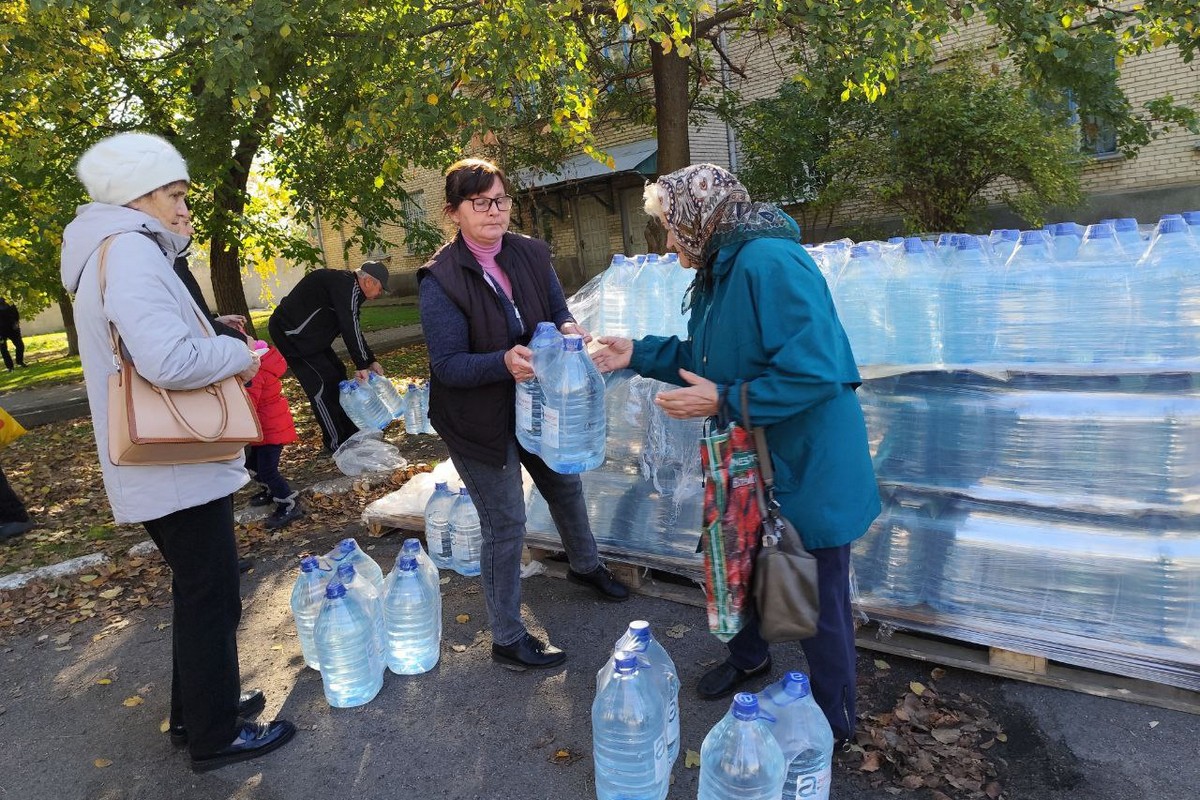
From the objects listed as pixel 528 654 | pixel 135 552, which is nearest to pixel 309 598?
pixel 528 654

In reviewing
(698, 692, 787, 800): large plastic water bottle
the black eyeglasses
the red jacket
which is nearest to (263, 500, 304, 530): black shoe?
the red jacket

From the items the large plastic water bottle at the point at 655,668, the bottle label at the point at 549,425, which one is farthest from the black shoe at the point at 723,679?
the bottle label at the point at 549,425

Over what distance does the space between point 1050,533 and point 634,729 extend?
5.57 ft

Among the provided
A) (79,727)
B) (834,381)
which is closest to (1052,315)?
(834,381)

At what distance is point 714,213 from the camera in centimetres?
223

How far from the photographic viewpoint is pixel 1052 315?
9.11 feet

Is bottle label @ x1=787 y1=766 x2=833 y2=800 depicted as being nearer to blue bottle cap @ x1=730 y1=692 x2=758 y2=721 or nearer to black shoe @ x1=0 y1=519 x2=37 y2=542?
blue bottle cap @ x1=730 y1=692 x2=758 y2=721

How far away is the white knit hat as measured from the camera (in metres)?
2.26

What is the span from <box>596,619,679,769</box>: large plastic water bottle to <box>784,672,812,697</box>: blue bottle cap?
1.31ft

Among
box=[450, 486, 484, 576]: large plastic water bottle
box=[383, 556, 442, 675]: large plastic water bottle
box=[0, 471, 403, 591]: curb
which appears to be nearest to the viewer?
box=[383, 556, 442, 675]: large plastic water bottle

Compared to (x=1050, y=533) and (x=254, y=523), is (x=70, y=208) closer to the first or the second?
(x=254, y=523)

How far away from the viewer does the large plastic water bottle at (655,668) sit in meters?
2.25

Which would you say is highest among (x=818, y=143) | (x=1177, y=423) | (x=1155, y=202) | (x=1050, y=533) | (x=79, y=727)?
(x=818, y=143)

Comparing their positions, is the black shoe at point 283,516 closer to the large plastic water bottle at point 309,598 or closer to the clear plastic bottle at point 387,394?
the clear plastic bottle at point 387,394
